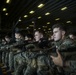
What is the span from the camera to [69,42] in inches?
106

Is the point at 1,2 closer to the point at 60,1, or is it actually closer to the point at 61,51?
the point at 60,1

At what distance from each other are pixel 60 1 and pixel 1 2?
2464 millimetres

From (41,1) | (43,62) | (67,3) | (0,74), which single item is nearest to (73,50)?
(43,62)

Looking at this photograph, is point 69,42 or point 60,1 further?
point 60,1

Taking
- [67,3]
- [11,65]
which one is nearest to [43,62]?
[11,65]

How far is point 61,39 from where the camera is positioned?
2.89 meters

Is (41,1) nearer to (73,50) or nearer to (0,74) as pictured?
(0,74)

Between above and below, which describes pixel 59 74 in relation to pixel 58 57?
below

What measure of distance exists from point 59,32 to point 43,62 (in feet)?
2.46

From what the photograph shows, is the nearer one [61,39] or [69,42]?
[69,42]

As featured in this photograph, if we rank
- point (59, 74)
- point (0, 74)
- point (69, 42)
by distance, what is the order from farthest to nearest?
1. point (0, 74)
2. point (59, 74)
3. point (69, 42)

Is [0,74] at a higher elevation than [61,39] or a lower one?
lower

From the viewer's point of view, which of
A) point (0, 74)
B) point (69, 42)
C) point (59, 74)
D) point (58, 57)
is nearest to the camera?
point (58, 57)

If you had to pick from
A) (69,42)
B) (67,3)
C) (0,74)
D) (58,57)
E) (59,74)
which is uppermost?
(67,3)
